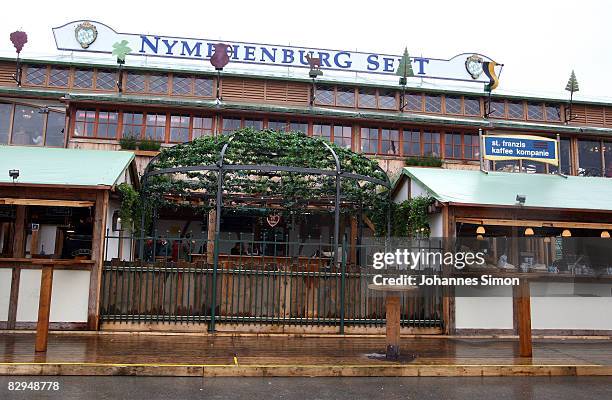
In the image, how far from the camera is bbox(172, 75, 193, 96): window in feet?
69.7

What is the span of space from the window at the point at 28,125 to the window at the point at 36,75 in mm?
1508

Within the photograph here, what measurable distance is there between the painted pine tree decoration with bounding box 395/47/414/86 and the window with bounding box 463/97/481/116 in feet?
8.72

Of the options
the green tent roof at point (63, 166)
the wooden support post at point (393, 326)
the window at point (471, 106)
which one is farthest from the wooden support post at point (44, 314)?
the window at point (471, 106)

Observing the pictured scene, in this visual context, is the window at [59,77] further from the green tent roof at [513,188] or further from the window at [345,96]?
the green tent roof at [513,188]

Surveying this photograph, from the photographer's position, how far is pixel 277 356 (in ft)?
28.0

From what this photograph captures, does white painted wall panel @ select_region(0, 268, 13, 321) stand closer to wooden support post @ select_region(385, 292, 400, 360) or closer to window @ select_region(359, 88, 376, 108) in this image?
wooden support post @ select_region(385, 292, 400, 360)

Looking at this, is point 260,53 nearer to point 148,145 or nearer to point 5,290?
point 148,145

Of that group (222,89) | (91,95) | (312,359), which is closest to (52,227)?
(91,95)

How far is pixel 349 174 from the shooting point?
43.8ft

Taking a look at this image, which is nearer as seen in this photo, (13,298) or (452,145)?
(13,298)

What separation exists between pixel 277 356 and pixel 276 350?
1.81 ft

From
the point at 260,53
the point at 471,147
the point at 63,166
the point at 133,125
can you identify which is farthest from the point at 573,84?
the point at 63,166

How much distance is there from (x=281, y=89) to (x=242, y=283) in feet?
41.4

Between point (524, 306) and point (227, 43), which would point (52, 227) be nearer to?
point (227, 43)
